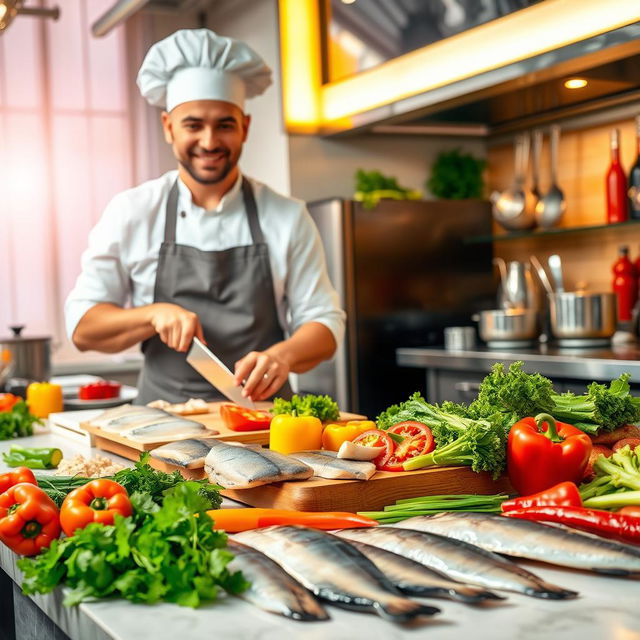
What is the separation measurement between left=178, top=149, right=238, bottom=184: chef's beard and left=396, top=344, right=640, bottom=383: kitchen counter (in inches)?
63.4

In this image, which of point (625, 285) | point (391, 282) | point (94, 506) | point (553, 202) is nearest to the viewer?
point (94, 506)

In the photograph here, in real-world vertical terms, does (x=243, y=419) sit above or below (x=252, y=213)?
below

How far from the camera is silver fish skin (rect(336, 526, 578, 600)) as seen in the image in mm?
1174

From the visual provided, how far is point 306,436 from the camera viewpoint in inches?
79.6

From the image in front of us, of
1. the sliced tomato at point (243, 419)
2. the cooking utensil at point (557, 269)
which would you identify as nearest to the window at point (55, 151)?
the cooking utensil at point (557, 269)

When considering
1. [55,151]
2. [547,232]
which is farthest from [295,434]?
[55,151]

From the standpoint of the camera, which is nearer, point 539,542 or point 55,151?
point 539,542

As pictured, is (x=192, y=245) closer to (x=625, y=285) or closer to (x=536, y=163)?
(x=625, y=285)

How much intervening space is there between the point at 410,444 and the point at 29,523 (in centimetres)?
73

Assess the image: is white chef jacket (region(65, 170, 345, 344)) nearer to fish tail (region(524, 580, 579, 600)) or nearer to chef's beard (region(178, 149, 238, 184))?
chef's beard (region(178, 149, 238, 184))

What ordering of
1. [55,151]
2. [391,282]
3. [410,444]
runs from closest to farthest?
[410,444], [391,282], [55,151]

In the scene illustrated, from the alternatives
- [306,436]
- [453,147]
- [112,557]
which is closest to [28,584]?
[112,557]

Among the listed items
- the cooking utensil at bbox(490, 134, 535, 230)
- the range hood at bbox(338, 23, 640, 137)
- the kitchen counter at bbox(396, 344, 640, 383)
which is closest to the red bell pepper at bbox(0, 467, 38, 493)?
the kitchen counter at bbox(396, 344, 640, 383)

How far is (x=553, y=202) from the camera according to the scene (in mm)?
4855
